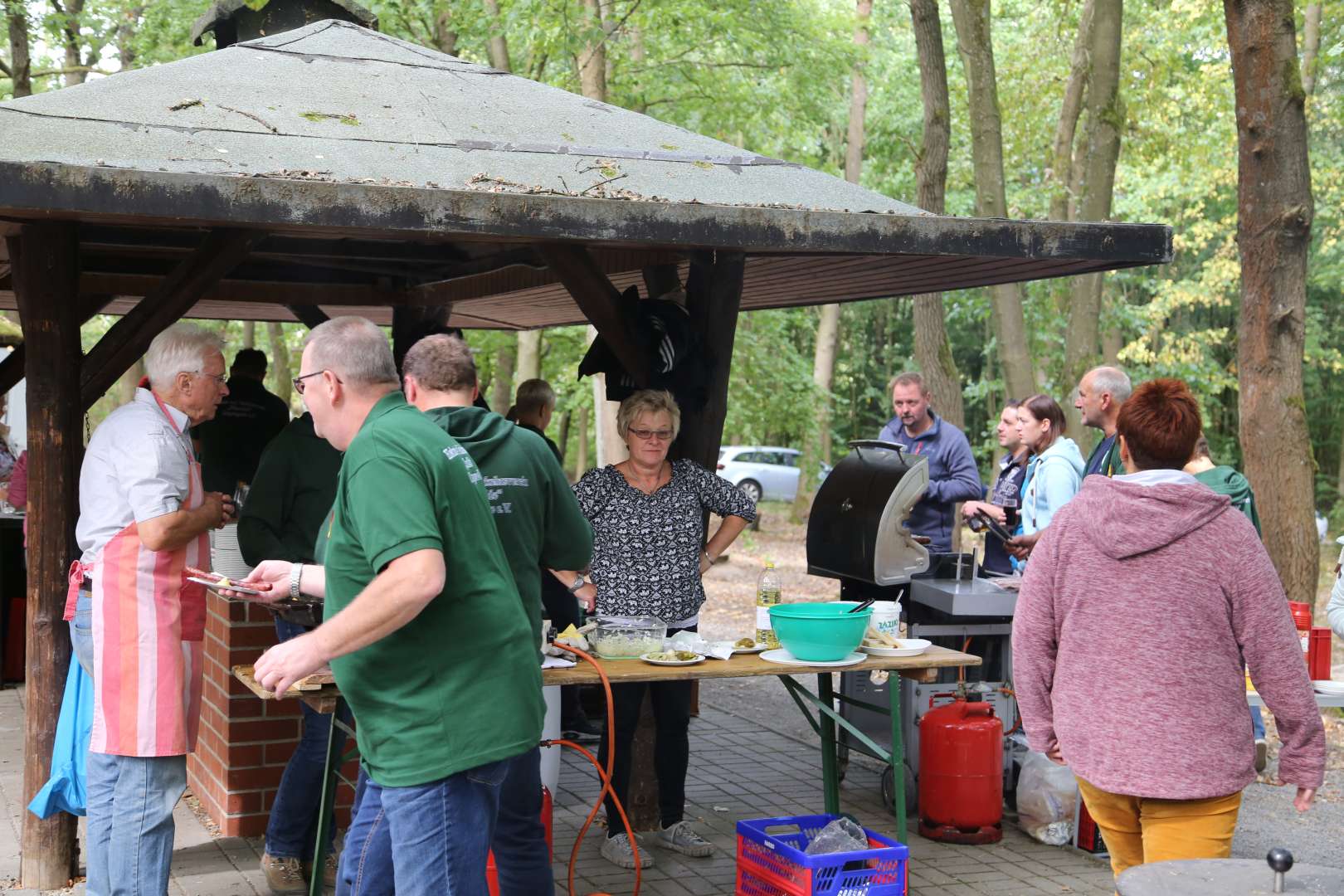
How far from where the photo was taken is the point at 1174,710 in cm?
338

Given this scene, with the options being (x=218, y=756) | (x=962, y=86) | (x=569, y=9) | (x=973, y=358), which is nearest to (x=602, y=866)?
→ (x=218, y=756)

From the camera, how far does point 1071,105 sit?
16.6m

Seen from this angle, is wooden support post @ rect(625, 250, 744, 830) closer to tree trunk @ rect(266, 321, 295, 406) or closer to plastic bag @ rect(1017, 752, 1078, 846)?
plastic bag @ rect(1017, 752, 1078, 846)

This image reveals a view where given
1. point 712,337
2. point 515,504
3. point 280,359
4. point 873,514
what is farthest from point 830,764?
point 280,359

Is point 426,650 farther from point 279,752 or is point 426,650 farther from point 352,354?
point 279,752

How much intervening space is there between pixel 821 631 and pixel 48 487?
2938mm

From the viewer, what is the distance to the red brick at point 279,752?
5.75m

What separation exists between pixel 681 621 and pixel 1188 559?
98.6 inches

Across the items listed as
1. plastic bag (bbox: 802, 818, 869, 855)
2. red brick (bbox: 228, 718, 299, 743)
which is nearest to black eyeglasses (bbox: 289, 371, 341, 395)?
plastic bag (bbox: 802, 818, 869, 855)

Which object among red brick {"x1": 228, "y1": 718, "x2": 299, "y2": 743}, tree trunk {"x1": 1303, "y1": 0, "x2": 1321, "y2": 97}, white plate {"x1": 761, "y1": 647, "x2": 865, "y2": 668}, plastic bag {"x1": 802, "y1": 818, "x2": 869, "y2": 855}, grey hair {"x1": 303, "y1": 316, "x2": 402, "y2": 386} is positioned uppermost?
tree trunk {"x1": 1303, "y1": 0, "x2": 1321, "y2": 97}

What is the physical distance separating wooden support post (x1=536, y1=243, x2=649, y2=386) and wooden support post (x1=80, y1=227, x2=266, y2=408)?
1166 millimetres

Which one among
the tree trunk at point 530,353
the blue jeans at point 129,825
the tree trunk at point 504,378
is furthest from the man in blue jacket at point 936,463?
the tree trunk at point 504,378

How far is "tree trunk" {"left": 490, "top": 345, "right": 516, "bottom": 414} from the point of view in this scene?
20.3 meters

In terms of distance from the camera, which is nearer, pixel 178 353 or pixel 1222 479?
pixel 178 353
